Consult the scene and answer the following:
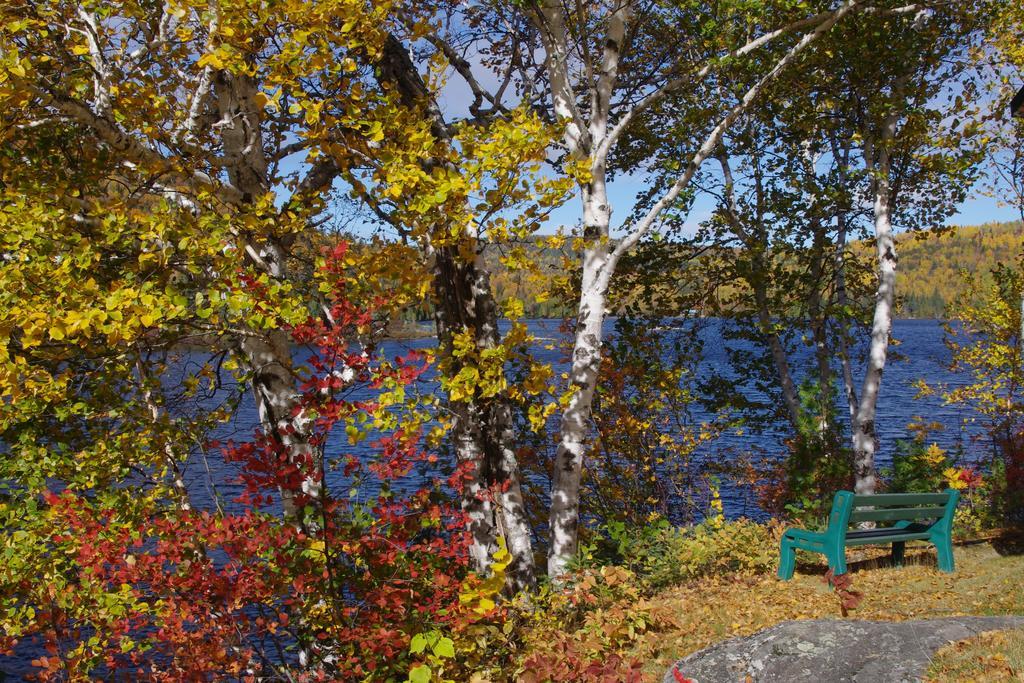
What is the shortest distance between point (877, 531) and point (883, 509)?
44 cm

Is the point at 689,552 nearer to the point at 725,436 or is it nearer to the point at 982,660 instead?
the point at 982,660

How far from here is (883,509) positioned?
687 centimetres

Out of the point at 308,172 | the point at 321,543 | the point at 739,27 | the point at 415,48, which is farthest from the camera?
the point at 415,48

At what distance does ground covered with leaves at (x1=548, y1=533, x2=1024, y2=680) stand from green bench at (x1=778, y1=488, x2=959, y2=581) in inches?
7.6

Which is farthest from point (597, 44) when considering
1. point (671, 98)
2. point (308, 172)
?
point (308, 172)

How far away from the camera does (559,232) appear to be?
6.64 m

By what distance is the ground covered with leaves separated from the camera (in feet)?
18.3

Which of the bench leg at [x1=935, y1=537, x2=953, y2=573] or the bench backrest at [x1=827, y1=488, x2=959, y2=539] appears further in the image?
the bench leg at [x1=935, y1=537, x2=953, y2=573]

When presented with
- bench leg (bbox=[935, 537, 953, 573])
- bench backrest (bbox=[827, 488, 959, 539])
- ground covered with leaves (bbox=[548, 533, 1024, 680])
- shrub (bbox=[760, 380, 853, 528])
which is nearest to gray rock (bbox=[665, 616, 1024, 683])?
ground covered with leaves (bbox=[548, 533, 1024, 680])

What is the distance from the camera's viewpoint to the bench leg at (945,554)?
23.2ft

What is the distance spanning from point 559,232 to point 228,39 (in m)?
3.14

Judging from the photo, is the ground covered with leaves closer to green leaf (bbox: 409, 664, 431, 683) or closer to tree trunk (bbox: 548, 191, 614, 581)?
tree trunk (bbox: 548, 191, 614, 581)

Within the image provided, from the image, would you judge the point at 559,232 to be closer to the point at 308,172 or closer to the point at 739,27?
the point at 308,172

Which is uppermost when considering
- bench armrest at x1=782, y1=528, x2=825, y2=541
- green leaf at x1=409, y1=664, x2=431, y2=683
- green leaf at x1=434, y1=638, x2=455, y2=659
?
green leaf at x1=434, y1=638, x2=455, y2=659
